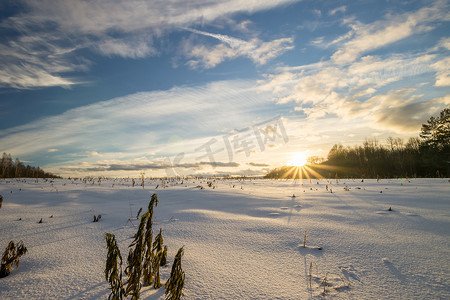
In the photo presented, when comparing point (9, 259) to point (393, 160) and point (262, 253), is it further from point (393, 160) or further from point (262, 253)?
point (393, 160)

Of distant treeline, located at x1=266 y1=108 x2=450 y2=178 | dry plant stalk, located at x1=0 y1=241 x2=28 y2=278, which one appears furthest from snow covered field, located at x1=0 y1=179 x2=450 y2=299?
distant treeline, located at x1=266 y1=108 x2=450 y2=178

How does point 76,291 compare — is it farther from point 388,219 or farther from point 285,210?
point 388,219

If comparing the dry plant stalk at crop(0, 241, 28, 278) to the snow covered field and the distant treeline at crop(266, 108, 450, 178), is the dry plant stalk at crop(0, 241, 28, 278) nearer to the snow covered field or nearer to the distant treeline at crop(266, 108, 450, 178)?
the snow covered field

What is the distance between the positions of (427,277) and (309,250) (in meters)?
0.76

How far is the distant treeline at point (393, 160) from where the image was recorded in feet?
90.0

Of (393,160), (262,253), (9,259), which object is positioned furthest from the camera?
(393,160)

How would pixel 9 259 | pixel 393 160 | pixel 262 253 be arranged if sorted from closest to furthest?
pixel 9 259
pixel 262 253
pixel 393 160

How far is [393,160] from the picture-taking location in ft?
129

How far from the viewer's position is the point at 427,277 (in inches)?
53.8

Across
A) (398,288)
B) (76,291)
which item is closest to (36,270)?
(76,291)

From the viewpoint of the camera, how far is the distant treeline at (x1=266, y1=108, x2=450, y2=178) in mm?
27430

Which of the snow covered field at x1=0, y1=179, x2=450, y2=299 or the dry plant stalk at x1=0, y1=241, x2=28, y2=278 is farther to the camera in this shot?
the dry plant stalk at x1=0, y1=241, x2=28, y2=278

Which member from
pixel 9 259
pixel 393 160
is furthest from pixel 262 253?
pixel 393 160

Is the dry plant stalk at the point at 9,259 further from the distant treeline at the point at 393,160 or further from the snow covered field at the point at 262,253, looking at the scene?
the distant treeline at the point at 393,160
